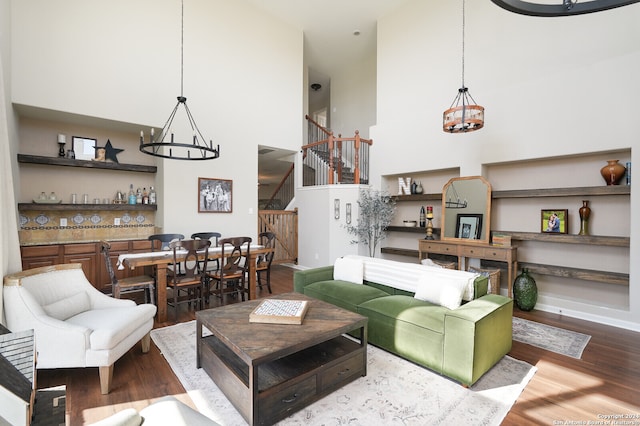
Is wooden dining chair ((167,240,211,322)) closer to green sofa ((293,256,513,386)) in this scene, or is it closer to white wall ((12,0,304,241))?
green sofa ((293,256,513,386))

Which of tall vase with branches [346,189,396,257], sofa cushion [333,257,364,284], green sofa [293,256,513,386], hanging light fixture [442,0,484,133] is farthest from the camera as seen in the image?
tall vase with branches [346,189,396,257]

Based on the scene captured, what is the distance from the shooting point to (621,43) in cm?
388

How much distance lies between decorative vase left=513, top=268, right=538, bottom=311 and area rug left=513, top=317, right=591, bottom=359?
522 mm

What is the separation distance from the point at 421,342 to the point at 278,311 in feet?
4.22

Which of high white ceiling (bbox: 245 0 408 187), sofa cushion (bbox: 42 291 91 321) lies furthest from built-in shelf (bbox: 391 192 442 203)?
sofa cushion (bbox: 42 291 91 321)

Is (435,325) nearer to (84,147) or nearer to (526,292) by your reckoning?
(526,292)

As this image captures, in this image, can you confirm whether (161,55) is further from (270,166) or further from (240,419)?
(240,419)

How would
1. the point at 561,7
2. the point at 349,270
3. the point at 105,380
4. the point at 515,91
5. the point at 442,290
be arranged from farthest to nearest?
the point at 515,91 → the point at 349,270 → the point at 442,290 → the point at 105,380 → the point at 561,7

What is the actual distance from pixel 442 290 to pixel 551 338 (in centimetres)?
166

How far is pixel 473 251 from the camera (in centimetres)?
482

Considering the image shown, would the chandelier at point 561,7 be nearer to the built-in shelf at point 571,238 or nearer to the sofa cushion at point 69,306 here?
the built-in shelf at point 571,238

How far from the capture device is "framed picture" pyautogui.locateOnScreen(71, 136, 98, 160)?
5.19 meters

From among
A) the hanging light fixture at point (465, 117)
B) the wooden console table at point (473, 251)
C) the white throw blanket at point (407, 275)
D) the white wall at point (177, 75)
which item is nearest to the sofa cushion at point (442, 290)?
the white throw blanket at point (407, 275)

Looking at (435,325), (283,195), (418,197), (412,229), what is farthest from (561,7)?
(283,195)
